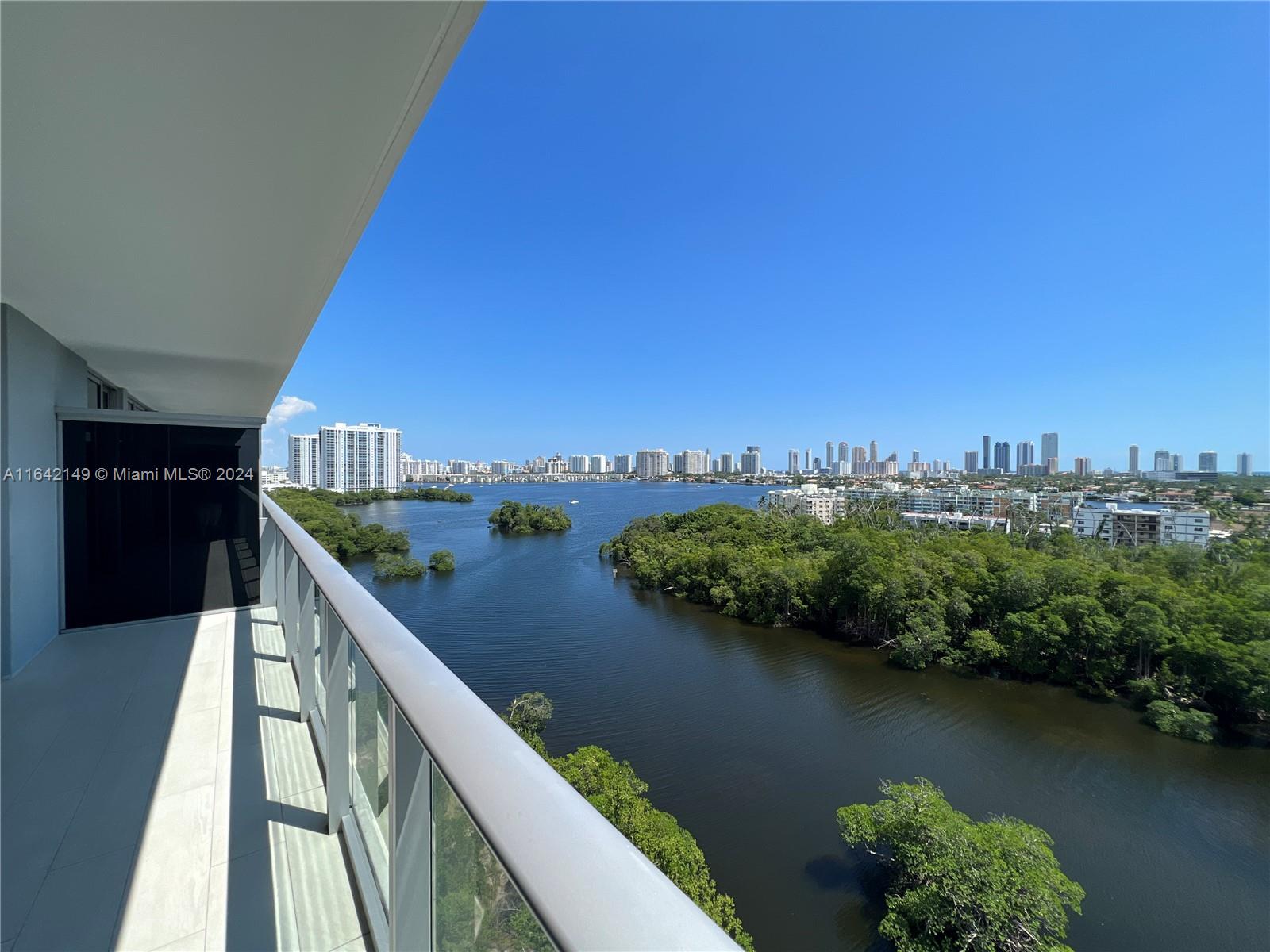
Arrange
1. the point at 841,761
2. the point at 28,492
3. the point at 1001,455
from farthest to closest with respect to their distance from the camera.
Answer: the point at 1001,455, the point at 841,761, the point at 28,492

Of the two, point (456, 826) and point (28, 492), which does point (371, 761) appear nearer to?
point (456, 826)

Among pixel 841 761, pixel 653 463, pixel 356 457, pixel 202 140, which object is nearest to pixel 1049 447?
pixel 653 463

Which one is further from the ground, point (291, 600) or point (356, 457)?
point (356, 457)

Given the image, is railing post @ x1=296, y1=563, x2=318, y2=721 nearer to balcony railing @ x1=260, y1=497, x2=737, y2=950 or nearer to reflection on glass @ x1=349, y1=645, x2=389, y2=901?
balcony railing @ x1=260, y1=497, x2=737, y2=950

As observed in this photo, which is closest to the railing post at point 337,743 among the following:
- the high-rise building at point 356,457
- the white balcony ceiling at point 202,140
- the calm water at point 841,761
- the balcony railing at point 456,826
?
the balcony railing at point 456,826

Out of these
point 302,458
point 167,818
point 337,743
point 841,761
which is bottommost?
point 841,761

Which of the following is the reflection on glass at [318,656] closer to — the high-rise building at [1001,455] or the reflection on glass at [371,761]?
the reflection on glass at [371,761]

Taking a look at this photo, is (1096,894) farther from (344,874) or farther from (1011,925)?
(344,874)
